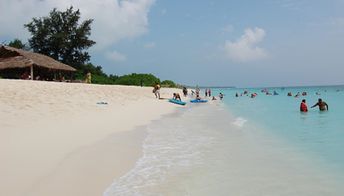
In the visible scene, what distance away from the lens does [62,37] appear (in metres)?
48.4

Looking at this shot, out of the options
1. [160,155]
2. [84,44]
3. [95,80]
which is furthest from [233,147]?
[84,44]

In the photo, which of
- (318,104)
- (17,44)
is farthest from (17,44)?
(318,104)

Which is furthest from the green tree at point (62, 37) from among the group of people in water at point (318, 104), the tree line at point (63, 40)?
the group of people in water at point (318, 104)

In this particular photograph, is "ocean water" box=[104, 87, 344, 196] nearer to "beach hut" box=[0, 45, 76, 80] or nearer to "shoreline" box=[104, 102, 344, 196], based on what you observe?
"shoreline" box=[104, 102, 344, 196]

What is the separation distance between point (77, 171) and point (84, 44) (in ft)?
153

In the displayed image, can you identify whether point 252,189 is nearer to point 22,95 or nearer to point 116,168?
point 116,168

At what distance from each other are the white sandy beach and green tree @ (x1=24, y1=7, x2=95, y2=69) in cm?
3744

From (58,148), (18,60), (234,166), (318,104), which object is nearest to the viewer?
(234,166)

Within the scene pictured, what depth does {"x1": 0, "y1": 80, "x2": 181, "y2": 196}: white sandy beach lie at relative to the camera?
504 cm

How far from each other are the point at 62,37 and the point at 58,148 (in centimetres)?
4393

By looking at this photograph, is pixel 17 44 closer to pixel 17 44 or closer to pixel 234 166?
pixel 17 44

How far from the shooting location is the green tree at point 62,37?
49.5 metres

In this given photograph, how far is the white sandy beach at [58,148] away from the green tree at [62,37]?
123ft

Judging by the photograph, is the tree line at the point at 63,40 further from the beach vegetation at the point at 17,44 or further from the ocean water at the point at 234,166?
the ocean water at the point at 234,166
